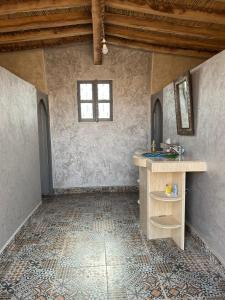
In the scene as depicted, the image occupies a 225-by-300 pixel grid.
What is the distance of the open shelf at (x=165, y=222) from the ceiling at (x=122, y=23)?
9.03 feet

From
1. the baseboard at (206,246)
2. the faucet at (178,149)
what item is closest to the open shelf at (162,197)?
the baseboard at (206,246)

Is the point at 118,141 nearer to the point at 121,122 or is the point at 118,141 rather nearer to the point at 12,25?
the point at 121,122

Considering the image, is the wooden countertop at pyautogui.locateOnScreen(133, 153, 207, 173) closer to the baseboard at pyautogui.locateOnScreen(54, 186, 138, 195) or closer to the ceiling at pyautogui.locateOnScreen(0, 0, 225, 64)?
the ceiling at pyautogui.locateOnScreen(0, 0, 225, 64)

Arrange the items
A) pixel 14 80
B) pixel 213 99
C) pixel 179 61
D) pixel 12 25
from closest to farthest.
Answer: pixel 213 99, pixel 14 80, pixel 12 25, pixel 179 61

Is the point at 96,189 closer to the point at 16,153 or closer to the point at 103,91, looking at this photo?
the point at 103,91

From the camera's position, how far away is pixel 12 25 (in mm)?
3574

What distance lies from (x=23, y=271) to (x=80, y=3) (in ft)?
11.6

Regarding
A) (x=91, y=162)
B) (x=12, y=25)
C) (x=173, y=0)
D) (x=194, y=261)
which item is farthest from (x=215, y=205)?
(x=12, y=25)

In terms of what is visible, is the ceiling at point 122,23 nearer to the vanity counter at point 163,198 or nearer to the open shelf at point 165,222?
the vanity counter at point 163,198

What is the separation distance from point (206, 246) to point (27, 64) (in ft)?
16.0

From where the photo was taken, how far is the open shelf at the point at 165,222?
282cm

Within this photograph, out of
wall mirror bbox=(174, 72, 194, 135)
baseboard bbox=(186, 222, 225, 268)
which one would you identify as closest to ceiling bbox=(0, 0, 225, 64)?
wall mirror bbox=(174, 72, 194, 135)

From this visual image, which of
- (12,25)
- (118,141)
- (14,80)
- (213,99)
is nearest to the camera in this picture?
(213,99)

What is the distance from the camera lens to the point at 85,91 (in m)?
5.40
